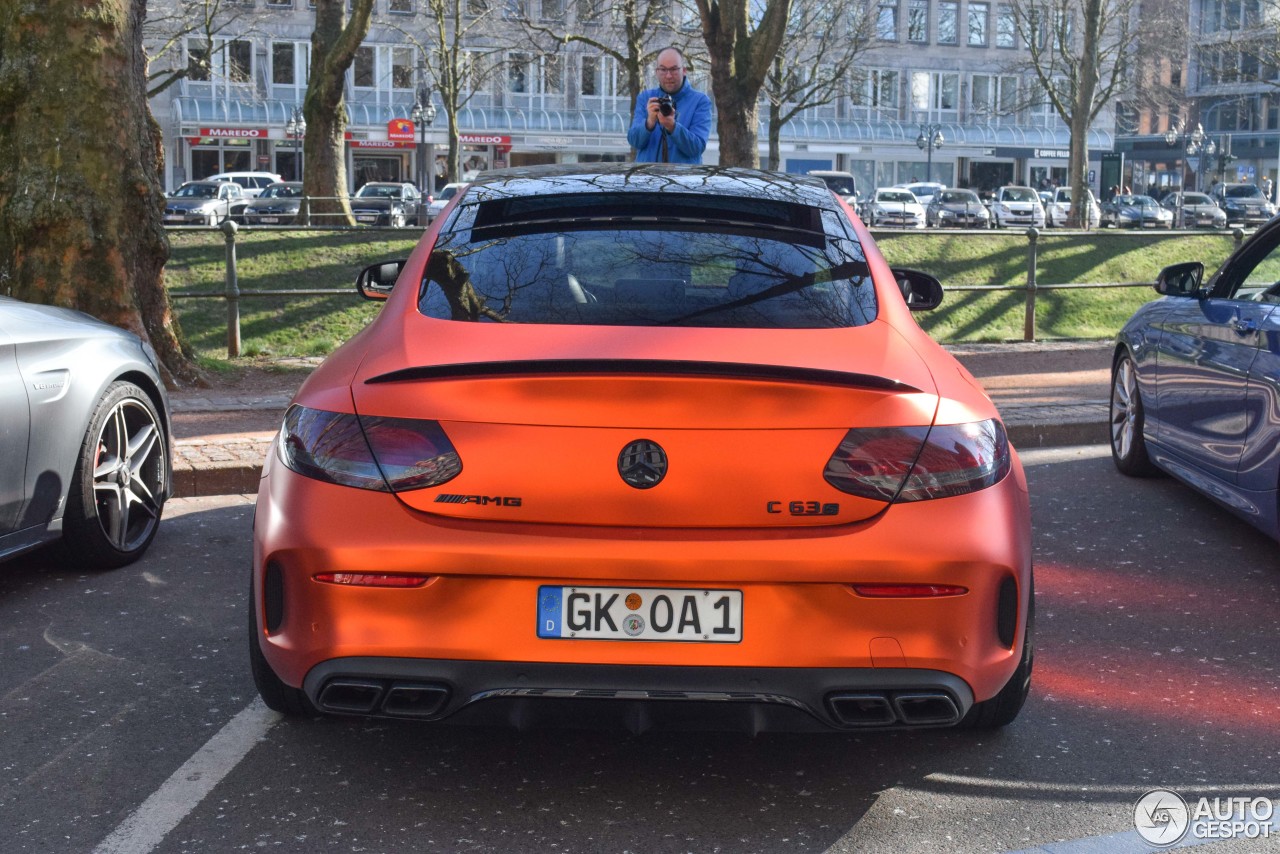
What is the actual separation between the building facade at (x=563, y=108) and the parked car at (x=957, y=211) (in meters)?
4.76

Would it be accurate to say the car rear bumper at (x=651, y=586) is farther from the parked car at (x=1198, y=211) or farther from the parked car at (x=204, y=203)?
the parked car at (x=1198, y=211)

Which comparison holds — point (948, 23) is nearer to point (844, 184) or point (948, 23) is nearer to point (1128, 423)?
point (844, 184)

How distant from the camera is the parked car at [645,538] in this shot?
3346mm

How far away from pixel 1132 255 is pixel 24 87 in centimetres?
1702

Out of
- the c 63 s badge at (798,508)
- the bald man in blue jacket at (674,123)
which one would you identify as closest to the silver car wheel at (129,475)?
the c 63 s badge at (798,508)

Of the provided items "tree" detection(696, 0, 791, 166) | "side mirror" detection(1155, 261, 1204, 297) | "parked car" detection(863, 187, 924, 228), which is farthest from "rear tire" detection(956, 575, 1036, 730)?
"parked car" detection(863, 187, 924, 228)

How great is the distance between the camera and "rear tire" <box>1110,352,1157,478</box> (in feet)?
26.6

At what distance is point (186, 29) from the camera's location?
4019cm

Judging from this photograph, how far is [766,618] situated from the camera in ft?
11.0

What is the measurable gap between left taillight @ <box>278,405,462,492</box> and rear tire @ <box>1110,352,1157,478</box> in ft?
17.8

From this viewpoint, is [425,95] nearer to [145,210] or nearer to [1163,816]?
[145,210]

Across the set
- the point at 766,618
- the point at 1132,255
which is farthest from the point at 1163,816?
the point at 1132,255

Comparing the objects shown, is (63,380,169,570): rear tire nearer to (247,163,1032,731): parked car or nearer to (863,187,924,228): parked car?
(247,163,1032,731): parked car

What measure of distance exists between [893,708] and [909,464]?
1.76 feet
